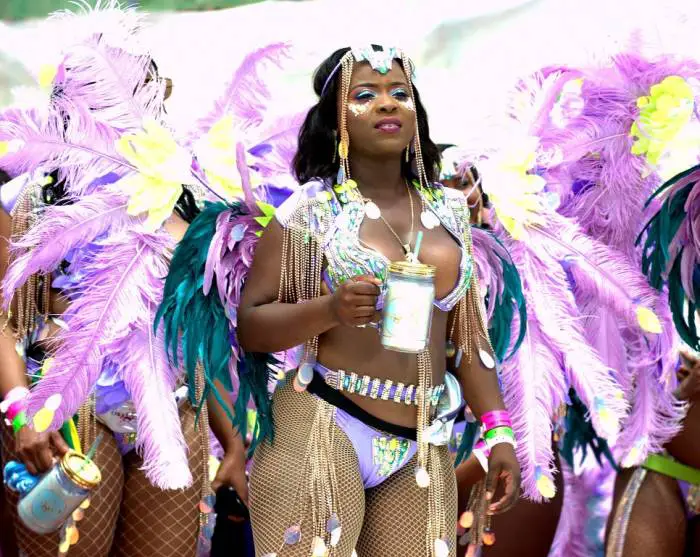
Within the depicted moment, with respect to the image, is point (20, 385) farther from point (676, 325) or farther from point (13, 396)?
point (676, 325)

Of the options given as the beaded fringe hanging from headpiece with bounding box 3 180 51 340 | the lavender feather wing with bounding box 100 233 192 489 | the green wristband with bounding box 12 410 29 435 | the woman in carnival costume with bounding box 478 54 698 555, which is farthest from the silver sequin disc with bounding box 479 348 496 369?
the beaded fringe hanging from headpiece with bounding box 3 180 51 340

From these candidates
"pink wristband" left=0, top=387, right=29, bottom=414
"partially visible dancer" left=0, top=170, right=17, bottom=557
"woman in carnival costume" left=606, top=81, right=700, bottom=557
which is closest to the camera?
"pink wristband" left=0, top=387, right=29, bottom=414

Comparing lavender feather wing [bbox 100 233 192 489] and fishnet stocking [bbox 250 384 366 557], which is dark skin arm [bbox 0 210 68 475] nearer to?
lavender feather wing [bbox 100 233 192 489]

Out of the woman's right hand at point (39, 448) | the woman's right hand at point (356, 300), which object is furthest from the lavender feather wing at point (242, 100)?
the woman's right hand at point (356, 300)

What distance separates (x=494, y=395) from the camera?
9.41 feet

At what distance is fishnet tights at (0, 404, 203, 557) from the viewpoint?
3240mm

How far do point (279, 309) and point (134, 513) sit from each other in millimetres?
1076

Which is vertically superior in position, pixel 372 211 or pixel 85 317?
pixel 372 211

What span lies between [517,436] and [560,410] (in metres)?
0.34

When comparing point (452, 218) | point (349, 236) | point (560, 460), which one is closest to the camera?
point (349, 236)

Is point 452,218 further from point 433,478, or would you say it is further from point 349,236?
point 433,478

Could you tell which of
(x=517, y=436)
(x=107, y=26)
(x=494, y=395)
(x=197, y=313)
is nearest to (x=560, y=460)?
(x=517, y=436)

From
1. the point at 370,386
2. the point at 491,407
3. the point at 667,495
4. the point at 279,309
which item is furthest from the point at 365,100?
the point at 667,495

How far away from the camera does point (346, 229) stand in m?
2.67
